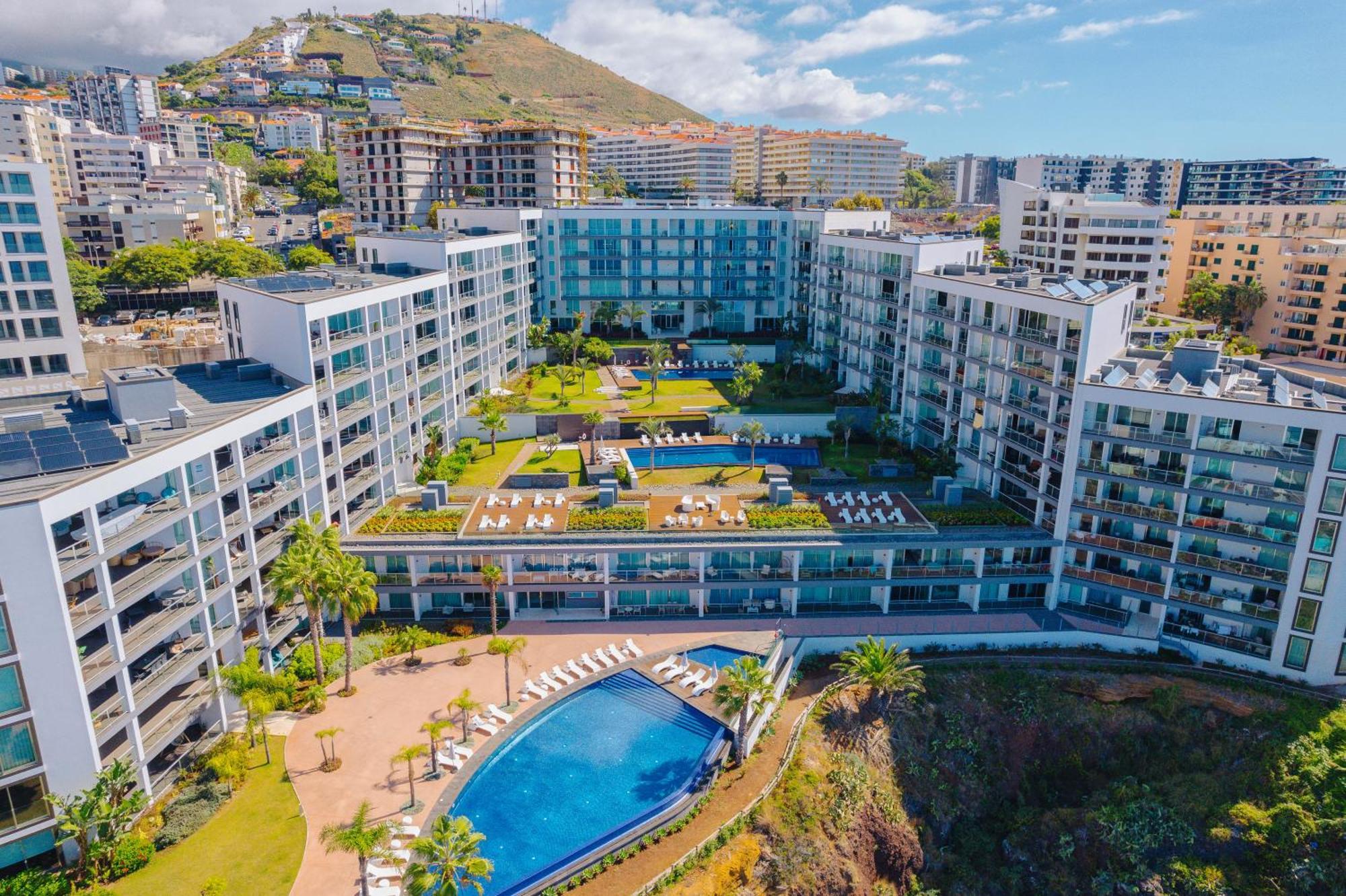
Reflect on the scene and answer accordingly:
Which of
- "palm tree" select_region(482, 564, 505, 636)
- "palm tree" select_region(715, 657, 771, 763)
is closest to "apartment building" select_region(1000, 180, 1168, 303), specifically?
"palm tree" select_region(715, 657, 771, 763)

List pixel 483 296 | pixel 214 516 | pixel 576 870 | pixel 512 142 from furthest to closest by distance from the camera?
pixel 512 142
pixel 483 296
pixel 214 516
pixel 576 870

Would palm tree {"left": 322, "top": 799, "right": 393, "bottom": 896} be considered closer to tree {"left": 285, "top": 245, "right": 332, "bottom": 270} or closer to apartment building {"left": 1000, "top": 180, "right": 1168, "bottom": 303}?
apartment building {"left": 1000, "top": 180, "right": 1168, "bottom": 303}

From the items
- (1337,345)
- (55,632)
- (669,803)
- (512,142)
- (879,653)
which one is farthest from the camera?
(512,142)

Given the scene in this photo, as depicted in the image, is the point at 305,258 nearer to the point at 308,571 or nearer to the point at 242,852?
the point at 308,571

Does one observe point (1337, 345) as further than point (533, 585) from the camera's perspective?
Yes

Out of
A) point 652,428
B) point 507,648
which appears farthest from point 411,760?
point 652,428

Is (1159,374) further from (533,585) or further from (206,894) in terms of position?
(206,894)

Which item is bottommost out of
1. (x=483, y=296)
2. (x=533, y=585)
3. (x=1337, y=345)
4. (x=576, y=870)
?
(x=576, y=870)

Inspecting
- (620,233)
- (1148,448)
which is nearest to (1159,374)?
(1148,448)
